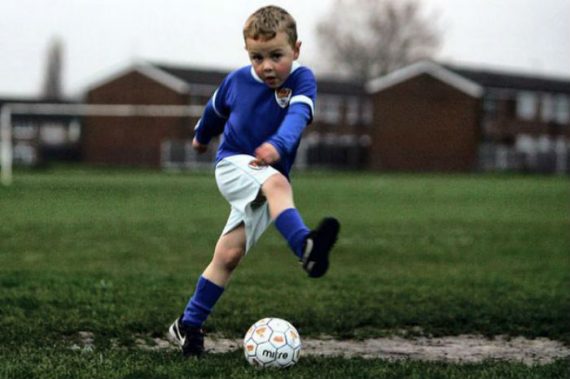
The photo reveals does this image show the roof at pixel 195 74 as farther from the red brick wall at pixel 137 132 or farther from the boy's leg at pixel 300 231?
the boy's leg at pixel 300 231

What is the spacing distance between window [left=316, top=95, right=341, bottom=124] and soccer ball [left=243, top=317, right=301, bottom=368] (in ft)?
198

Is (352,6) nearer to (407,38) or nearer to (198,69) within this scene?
(407,38)

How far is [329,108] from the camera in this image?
6594 centimetres

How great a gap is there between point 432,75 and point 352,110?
7.97 meters

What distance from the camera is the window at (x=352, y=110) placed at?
67.0 metres

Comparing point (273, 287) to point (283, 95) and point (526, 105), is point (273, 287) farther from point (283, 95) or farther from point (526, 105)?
point (526, 105)

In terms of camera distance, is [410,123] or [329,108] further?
[329,108]

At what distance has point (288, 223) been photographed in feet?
15.7

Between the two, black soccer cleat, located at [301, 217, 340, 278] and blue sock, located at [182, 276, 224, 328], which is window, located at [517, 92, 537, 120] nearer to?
blue sock, located at [182, 276, 224, 328]

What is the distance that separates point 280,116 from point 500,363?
1.91 m

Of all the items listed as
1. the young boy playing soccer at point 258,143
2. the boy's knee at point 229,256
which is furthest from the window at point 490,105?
the boy's knee at point 229,256

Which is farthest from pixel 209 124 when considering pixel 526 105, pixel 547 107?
pixel 547 107

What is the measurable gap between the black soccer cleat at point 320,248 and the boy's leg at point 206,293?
79 centimetres

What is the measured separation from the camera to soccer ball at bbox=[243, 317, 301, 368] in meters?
5.11
